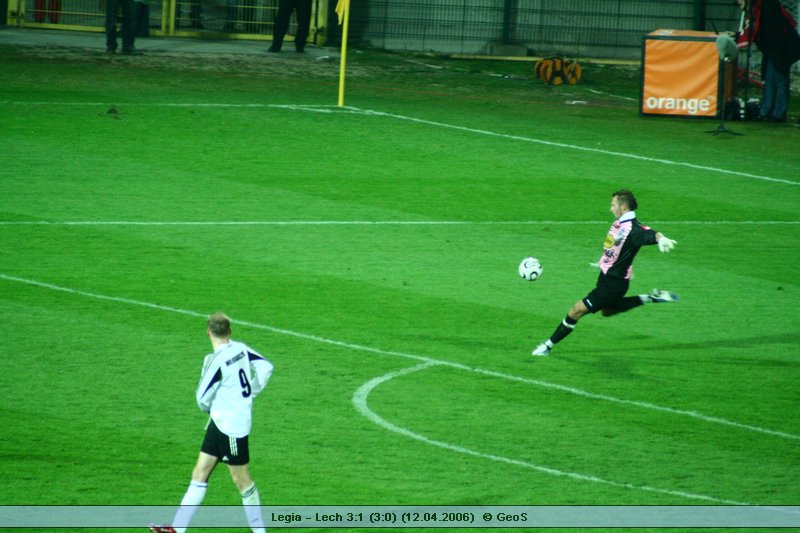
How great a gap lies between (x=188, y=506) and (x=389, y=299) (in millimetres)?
6194

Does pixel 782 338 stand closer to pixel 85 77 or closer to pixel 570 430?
pixel 570 430

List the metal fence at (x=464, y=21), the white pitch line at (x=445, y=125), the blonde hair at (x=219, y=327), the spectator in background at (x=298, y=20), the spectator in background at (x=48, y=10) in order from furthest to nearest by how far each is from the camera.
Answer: the metal fence at (x=464, y=21), the spectator in background at (x=48, y=10), the spectator in background at (x=298, y=20), the white pitch line at (x=445, y=125), the blonde hair at (x=219, y=327)

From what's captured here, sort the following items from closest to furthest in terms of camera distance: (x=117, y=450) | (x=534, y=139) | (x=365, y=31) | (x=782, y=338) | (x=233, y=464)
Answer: (x=233, y=464) → (x=117, y=450) → (x=782, y=338) → (x=534, y=139) → (x=365, y=31)

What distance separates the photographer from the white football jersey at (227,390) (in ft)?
24.1

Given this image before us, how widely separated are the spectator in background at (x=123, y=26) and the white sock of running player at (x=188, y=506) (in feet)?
71.3

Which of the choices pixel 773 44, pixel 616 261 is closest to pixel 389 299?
pixel 616 261

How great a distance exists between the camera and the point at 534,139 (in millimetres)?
23297

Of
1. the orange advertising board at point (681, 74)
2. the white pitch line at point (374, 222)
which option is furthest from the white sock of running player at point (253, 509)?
the orange advertising board at point (681, 74)

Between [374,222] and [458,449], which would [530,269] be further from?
[374,222]

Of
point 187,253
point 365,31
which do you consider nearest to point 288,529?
point 187,253

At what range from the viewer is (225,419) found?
7363mm

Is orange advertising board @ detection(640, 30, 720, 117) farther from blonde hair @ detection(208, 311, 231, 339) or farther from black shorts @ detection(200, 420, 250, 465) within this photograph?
black shorts @ detection(200, 420, 250, 465)

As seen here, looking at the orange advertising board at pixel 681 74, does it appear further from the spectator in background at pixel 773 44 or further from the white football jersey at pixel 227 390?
the white football jersey at pixel 227 390

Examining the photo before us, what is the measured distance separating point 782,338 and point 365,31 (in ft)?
78.5
